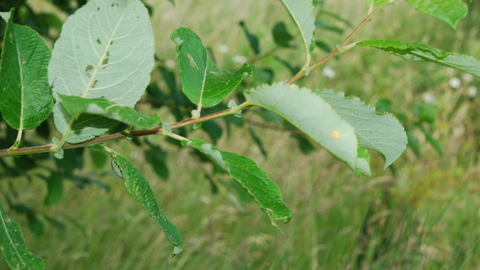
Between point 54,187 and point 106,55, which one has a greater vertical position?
point 106,55

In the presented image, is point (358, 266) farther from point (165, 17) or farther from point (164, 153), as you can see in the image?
point (165, 17)

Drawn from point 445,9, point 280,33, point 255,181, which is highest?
point 445,9

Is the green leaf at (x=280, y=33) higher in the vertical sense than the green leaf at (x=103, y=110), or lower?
lower

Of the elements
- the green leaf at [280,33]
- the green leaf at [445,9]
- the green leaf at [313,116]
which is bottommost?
the green leaf at [280,33]

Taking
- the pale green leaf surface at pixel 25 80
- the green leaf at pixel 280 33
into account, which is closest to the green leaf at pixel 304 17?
the pale green leaf surface at pixel 25 80

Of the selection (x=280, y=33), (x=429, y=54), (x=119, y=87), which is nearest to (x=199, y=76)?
(x=119, y=87)


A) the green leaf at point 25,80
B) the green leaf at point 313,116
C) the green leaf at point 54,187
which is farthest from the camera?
the green leaf at point 54,187

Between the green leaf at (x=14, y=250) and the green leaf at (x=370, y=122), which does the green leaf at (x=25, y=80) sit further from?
the green leaf at (x=370, y=122)

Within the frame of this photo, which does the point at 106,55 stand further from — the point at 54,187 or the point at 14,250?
the point at 54,187
